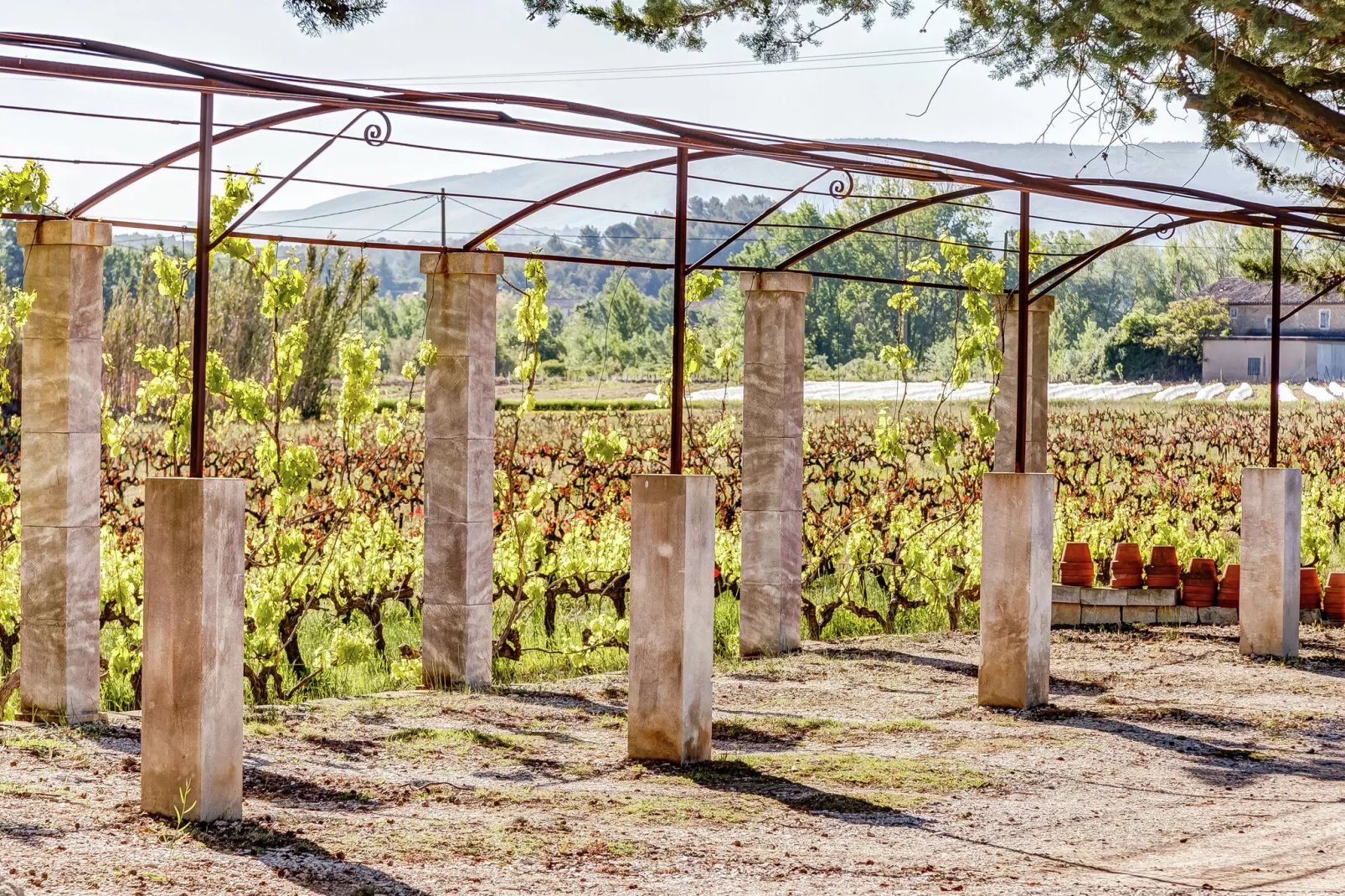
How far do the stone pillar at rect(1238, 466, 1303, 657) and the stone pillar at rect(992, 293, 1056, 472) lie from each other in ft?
6.84

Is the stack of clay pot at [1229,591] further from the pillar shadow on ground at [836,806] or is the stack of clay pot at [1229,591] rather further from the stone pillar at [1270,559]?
the pillar shadow on ground at [836,806]

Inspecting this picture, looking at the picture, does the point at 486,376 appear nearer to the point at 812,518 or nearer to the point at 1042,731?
the point at 1042,731

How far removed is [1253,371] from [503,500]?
215 feet

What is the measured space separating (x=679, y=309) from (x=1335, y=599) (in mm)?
8477

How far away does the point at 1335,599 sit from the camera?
12.8m

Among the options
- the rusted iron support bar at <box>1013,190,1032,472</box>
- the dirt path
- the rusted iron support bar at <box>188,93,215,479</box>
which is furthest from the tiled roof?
the rusted iron support bar at <box>188,93,215,479</box>

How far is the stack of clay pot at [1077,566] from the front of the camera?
41.3ft

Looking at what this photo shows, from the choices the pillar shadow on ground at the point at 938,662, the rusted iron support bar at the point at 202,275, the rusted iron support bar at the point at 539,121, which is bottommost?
the pillar shadow on ground at the point at 938,662

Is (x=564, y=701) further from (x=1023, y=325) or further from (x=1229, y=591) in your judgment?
(x=1229, y=591)

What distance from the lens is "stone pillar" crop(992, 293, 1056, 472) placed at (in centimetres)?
1259

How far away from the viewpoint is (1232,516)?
1838 centimetres

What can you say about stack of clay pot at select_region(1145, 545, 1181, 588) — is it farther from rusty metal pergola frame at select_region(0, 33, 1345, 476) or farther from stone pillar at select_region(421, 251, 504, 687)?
stone pillar at select_region(421, 251, 504, 687)

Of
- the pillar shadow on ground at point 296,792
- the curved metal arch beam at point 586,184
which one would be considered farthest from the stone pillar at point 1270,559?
the pillar shadow on ground at point 296,792

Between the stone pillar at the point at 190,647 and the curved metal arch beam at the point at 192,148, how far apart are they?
152cm
